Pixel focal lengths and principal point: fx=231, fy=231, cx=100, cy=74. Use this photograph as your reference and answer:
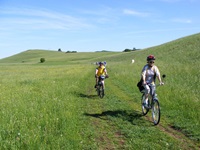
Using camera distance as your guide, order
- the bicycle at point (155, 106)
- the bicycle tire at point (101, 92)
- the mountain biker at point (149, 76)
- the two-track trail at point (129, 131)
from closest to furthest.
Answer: the two-track trail at point (129, 131) → the bicycle at point (155, 106) → the mountain biker at point (149, 76) → the bicycle tire at point (101, 92)

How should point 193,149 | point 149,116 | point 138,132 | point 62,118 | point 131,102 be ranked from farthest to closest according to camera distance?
point 131,102 → point 149,116 → point 62,118 → point 138,132 → point 193,149

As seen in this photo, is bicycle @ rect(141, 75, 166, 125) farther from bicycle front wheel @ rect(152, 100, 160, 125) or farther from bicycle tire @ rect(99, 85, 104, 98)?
bicycle tire @ rect(99, 85, 104, 98)

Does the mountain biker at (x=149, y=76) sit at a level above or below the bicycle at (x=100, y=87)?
above

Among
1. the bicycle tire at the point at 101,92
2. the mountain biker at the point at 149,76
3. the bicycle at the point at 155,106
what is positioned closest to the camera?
the bicycle at the point at 155,106

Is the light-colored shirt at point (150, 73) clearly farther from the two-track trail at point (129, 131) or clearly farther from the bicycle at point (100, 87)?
the bicycle at point (100, 87)

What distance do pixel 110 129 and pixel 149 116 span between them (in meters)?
2.59

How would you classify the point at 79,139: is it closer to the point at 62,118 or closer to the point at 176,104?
the point at 62,118

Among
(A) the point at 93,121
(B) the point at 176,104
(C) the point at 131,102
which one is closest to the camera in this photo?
(A) the point at 93,121

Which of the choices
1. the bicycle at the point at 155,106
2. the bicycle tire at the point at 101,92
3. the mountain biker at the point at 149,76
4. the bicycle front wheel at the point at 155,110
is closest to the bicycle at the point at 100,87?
the bicycle tire at the point at 101,92

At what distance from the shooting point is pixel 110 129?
328 inches

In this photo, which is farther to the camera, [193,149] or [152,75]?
[152,75]

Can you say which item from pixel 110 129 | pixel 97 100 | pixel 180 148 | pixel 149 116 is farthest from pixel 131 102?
pixel 180 148

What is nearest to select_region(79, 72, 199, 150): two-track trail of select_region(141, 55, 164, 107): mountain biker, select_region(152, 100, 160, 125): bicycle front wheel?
select_region(152, 100, 160, 125): bicycle front wheel

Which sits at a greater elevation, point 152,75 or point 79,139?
point 152,75
